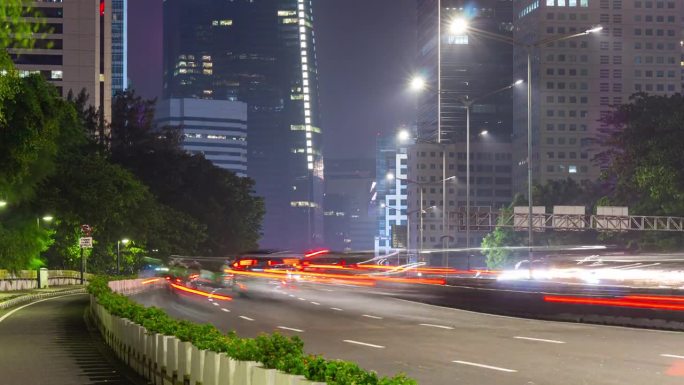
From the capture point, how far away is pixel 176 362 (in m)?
17.5

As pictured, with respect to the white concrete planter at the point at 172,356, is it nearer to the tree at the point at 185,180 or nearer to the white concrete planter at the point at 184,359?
the white concrete planter at the point at 184,359

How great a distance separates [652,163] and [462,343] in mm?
79006

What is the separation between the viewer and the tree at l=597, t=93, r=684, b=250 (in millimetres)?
100375

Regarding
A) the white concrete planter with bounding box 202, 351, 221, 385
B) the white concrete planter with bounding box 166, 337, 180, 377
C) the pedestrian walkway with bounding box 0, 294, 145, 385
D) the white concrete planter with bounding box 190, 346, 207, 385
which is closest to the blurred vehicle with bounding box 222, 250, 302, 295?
the pedestrian walkway with bounding box 0, 294, 145, 385

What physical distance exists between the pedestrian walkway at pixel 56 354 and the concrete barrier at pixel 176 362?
37 cm

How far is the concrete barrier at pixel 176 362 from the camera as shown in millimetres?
12523

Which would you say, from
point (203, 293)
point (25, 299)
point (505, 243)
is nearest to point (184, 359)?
point (203, 293)

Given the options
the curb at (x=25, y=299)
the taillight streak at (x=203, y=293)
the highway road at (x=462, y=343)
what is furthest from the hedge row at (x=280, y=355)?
the taillight streak at (x=203, y=293)

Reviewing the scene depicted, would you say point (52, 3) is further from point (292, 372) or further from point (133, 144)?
point (292, 372)

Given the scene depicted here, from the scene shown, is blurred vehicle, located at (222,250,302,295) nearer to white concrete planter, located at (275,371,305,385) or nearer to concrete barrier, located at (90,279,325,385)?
concrete barrier, located at (90,279,325,385)

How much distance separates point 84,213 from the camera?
247 ft

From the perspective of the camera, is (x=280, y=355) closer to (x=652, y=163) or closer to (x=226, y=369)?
(x=226, y=369)

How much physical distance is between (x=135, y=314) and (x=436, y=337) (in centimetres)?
954

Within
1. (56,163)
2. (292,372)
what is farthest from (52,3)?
(292,372)
